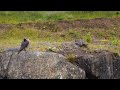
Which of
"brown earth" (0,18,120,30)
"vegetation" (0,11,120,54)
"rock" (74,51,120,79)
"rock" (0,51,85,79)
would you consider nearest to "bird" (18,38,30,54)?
"rock" (0,51,85,79)

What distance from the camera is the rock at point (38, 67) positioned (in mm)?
10883

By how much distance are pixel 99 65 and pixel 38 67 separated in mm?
1789

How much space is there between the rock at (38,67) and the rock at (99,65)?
0.34 m

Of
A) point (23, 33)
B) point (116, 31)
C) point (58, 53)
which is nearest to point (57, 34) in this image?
point (23, 33)

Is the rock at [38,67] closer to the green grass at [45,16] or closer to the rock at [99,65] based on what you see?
the rock at [99,65]

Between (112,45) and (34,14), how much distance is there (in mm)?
6144

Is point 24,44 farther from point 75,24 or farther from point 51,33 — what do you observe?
point 75,24

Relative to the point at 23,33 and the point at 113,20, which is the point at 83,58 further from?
the point at 113,20

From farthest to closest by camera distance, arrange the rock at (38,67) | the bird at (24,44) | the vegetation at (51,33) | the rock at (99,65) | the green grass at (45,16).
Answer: the green grass at (45,16)
the vegetation at (51,33)
the rock at (99,65)
the bird at (24,44)
the rock at (38,67)

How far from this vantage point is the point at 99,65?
1167cm

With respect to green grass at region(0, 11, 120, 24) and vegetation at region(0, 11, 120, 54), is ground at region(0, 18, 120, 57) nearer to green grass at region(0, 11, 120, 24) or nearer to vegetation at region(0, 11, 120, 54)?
vegetation at region(0, 11, 120, 54)

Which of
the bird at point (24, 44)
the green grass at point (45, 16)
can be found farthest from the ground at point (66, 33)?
the green grass at point (45, 16)

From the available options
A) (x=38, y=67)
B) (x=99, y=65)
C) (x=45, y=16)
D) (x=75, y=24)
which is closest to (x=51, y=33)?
(x=75, y=24)

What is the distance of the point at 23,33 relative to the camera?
1528 centimetres
